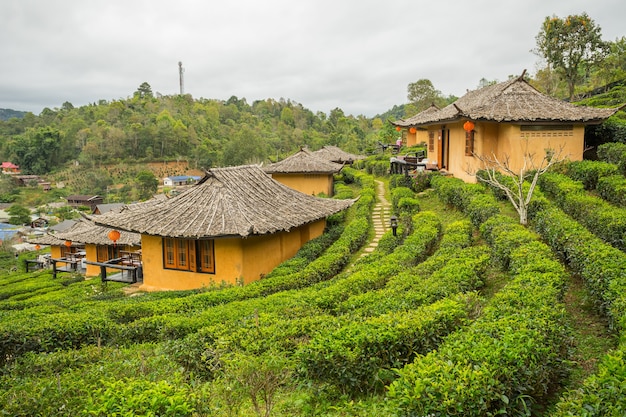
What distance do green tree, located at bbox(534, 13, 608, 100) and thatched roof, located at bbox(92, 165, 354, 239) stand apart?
71.0 feet

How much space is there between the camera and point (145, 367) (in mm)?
6328

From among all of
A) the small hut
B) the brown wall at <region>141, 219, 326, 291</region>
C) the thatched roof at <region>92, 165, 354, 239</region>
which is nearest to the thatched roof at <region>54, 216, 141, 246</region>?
the small hut

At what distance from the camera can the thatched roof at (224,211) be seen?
13547mm

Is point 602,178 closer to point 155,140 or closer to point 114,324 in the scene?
point 114,324

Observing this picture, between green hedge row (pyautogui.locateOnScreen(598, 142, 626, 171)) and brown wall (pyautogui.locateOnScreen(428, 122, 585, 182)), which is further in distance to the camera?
brown wall (pyautogui.locateOnScreen(428, 122, 585, 182))

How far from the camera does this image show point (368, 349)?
5887 mm

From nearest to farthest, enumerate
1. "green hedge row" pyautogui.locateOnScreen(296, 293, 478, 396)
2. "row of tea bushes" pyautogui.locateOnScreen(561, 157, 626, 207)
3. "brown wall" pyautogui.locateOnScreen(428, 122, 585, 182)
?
"green hedge row" pyautogui.locateOnScreen(296, 293, 478, 396), "row of tea bushes" pyautogui.locateOnScreen(561, 157, 626, 207), "brown wall" pyautogui.locateOnScreen(428, 122, 585, 182)

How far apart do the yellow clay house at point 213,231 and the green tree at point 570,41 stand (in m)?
22.7

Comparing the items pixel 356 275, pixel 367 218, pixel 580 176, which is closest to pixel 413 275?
pixel 356 275

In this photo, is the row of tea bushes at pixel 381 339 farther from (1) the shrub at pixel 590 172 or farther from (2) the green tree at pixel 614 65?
(2) the green tree at pixel 614 65

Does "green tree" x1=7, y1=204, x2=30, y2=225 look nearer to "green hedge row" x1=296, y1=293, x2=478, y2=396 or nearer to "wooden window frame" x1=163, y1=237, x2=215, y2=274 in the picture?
"wooden window frame" x1=163, y1=237, x2=215, y2=274

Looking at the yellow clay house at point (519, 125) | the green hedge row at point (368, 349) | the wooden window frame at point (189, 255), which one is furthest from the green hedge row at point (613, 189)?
the wooden window frame at point (189, 255)

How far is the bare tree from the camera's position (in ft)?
39.1

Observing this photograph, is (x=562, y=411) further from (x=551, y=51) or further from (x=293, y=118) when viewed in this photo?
(x=293, y=118)
